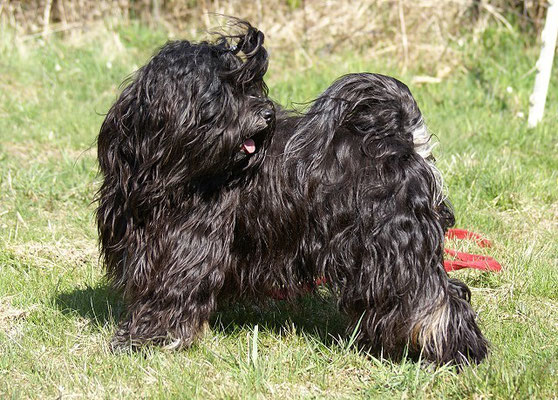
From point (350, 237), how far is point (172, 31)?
7989mm

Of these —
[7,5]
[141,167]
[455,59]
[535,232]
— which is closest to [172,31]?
[7,5]

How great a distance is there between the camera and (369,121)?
353 centimetres

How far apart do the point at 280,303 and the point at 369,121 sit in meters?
1.40

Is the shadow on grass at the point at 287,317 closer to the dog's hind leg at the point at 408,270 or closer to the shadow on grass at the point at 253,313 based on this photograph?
the shadow on grass at the point at 253,313

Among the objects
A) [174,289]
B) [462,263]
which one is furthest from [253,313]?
[462,263]

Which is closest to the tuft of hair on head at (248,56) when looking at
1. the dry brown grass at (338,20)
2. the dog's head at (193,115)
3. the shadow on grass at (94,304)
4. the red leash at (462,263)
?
the dog's head at (193,115)

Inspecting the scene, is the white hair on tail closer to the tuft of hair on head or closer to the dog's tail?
the dog's tail

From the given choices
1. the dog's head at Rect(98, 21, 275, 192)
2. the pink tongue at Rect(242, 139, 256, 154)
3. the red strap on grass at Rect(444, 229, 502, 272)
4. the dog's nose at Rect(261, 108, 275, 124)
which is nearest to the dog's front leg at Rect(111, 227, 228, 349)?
the dog's head at Rect(98, 21, 275, 192)

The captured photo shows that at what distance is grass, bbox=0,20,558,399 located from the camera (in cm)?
343

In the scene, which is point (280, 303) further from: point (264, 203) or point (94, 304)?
point (94, 304)

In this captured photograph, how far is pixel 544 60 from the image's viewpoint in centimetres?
679

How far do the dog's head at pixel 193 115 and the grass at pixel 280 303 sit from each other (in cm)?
92

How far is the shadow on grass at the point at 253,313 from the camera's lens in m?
4.14

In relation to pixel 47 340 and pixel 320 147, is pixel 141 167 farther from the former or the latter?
pixel 47 340
